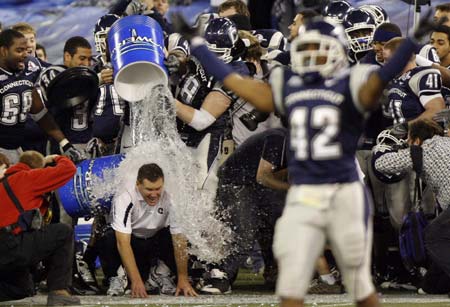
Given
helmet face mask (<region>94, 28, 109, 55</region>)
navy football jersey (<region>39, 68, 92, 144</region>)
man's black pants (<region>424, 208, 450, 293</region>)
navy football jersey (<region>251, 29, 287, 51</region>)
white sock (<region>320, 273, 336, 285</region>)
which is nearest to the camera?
man's black pants (<region>424, 208, 450, 293</region>)

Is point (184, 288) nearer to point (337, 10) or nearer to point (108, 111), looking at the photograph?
point (108, 111)

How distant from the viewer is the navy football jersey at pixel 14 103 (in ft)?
28.7

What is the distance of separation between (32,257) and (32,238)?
0.37 feet

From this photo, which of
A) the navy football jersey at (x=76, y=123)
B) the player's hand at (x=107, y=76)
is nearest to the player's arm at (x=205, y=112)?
the player's hand at (x=107, y=76)

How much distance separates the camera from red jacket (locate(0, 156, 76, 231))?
7578 mm

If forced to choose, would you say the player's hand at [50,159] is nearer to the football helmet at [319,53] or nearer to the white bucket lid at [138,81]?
the white bucket lid at [138,81]

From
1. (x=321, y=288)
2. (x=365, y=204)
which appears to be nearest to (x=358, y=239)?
(x=365, y=204)

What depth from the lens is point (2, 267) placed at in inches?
303

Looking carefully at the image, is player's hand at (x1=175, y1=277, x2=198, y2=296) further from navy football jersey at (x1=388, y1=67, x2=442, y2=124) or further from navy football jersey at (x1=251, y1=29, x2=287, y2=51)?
navy football jersey at (x1=251, y1=29, x2=287, y2=51)

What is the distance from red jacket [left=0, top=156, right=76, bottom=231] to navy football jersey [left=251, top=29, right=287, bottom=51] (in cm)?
238

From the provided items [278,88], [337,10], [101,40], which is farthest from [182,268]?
[278,88]

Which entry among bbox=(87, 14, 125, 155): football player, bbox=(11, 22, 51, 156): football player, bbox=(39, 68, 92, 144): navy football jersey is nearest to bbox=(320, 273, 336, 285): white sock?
bbox=(87, 14, 125, 155): football player

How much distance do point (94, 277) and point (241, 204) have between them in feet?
3.57

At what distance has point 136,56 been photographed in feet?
26.7
